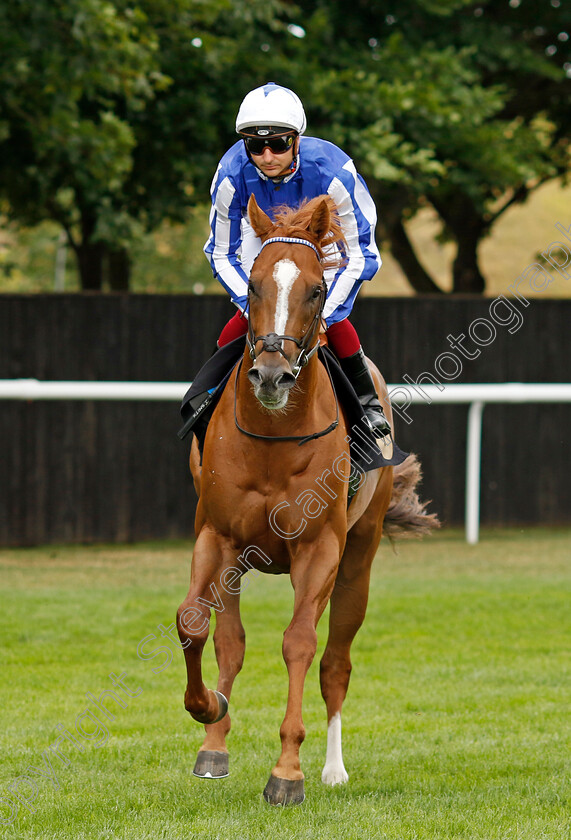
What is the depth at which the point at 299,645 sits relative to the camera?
4.21m

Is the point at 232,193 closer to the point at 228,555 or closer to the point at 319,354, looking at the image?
the point at 319,354

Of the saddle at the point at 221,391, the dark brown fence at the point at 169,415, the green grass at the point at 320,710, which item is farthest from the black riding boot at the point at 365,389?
the dark brown fence at the point at 169,415

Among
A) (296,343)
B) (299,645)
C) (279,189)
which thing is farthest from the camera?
(279,189)

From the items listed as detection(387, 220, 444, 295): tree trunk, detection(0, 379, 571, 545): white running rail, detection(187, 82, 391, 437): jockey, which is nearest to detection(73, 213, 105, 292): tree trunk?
detection(0, 379, 571, 545): white running rail

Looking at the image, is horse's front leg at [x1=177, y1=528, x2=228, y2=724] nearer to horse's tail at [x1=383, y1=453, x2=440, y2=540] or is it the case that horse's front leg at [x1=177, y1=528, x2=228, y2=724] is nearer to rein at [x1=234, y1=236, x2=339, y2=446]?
rein at [x1=234, y1=236, x2=339, y2=446]

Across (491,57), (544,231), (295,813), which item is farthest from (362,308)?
(544,231)

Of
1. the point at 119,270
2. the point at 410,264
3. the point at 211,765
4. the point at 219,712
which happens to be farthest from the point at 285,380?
the point at 410,264

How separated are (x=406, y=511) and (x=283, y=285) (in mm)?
2400

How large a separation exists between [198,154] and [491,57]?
14.8ft

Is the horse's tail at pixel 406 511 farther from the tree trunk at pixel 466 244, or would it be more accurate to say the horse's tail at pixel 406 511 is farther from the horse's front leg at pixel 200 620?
the tree trunk at pixel 466 244

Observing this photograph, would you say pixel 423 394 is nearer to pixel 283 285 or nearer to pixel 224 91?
pixel 224 91

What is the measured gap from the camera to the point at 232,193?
4.73 meters

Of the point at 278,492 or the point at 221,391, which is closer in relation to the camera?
the point at 278,492

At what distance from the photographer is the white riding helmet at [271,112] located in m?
4.49
